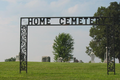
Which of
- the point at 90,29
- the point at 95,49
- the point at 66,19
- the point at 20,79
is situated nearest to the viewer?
the point at 20,79

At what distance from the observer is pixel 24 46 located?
50.8 ft

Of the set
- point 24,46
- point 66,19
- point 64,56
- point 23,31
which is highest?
point 66,19

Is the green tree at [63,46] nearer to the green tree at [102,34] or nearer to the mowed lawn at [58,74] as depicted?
the green tree at [102,34]

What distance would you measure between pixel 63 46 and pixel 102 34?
14649mm

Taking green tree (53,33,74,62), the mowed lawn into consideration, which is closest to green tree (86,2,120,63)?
green tree (53,33,74,62)

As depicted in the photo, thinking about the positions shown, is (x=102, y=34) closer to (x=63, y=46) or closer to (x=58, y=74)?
(x=63, y=46)

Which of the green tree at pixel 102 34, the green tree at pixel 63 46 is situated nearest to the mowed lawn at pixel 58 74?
the green tree at pixel 102 34

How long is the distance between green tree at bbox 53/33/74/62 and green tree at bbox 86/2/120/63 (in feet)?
29.9

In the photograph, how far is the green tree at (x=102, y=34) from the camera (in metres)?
37.1

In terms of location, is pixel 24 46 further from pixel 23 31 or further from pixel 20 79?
pixel 20 79

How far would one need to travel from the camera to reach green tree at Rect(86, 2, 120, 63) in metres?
37.1

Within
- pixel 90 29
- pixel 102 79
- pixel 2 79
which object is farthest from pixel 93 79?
pixel 90 29

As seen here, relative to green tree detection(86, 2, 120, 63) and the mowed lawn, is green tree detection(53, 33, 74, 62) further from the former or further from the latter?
the mowed lawn

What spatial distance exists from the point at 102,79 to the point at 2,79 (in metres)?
6.80
